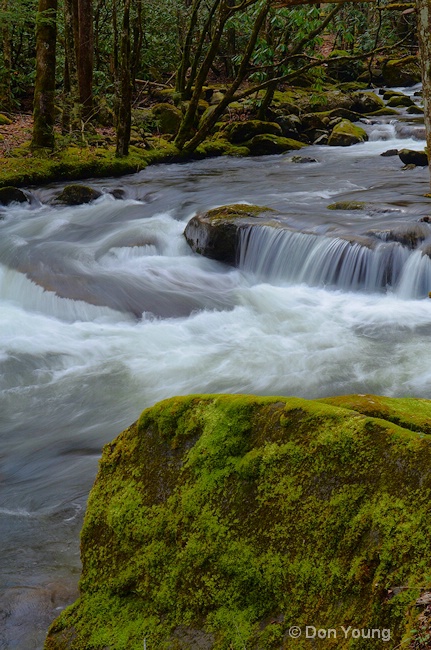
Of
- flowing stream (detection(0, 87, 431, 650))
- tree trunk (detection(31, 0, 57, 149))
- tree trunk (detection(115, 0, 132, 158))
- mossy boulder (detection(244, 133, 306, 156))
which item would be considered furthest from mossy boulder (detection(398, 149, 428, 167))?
tree trunk (detection(31, 0, 57, 149))

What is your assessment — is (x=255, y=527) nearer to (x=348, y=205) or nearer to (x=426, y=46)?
(x=426, y=46)

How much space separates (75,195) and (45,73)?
2875mm

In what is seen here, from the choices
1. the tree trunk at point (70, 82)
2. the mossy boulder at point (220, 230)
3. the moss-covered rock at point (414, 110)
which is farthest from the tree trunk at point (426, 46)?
the moss-covered rock at point (414, 110)

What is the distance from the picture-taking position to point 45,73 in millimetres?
14344

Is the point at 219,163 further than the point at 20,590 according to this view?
Yes

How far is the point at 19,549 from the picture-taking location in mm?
4105

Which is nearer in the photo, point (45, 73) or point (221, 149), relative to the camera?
point (45, 73)

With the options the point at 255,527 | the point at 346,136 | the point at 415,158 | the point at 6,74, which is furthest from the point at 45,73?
the point at 255,527

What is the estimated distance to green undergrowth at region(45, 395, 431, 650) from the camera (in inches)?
91.5

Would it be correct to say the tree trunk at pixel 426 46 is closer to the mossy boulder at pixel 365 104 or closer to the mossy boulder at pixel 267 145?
the mossy boulder at pixel 267 145

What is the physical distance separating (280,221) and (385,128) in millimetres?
12269

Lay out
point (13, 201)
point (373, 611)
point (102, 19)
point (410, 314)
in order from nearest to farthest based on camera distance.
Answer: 1. point (373, 611)
2. point (410, 314)
3. point (13, 201)
4. point (102, 19)

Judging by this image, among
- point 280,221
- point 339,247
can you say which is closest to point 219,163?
point 280,221

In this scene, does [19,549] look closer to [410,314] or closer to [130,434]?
[130,434]
